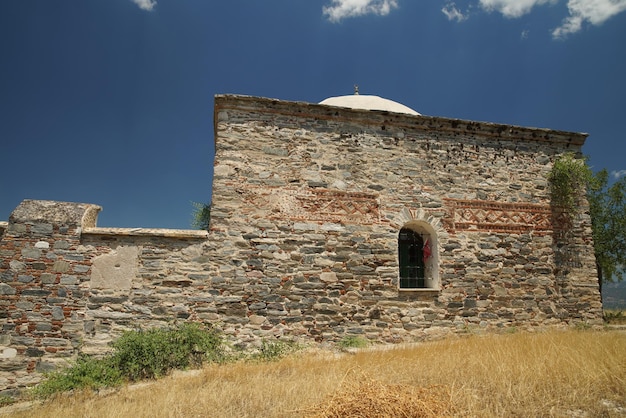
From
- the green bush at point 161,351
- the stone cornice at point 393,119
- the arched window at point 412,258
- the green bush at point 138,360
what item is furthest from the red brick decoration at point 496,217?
the green bush at point 138,360

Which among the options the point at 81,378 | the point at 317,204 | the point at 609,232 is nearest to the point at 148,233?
the point at 81,378

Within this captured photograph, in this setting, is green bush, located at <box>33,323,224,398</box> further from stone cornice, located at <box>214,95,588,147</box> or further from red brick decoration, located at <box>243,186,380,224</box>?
stone cornice, located at <box>214,95,588,147</box>

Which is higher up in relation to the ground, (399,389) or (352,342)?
(399,389)

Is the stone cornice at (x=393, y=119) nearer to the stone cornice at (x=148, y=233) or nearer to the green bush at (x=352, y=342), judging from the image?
the stone cornice at (x=148, y=233)

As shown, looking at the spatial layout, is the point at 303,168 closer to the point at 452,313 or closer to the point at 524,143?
the point at 452,313

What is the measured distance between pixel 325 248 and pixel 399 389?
4.21 meters

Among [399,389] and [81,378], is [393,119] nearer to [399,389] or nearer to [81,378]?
[399,389]

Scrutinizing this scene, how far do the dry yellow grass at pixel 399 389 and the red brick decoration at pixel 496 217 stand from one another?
327 cm

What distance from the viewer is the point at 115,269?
22.3ft

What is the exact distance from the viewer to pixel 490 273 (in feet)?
27.7

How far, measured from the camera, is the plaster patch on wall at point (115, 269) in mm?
6715

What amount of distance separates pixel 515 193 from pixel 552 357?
5.14 m

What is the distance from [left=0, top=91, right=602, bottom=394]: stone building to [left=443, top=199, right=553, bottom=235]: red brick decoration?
0.12 ft

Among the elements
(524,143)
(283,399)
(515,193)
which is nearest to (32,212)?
(283,399)
